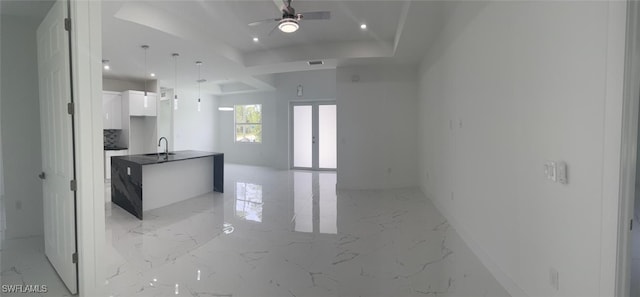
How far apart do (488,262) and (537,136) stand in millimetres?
1373

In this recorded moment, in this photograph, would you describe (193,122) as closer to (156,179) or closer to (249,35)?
(156,179)

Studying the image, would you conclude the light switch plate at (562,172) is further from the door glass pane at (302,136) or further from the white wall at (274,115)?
the door glass pane at (302,136)

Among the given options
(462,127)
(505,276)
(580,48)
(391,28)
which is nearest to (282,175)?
(391,28)

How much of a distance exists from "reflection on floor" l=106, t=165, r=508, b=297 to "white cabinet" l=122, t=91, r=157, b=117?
3373mm

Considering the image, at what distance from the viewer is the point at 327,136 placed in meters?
9.23

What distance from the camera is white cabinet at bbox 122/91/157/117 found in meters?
7.37

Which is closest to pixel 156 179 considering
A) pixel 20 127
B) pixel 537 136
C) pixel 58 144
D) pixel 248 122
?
pixel 20 127

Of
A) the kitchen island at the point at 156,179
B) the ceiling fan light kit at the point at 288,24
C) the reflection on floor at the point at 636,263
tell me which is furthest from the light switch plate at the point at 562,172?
the kitchen island at the point at 156,179

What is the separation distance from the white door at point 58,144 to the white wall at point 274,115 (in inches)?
271

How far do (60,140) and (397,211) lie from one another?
4.16 meters

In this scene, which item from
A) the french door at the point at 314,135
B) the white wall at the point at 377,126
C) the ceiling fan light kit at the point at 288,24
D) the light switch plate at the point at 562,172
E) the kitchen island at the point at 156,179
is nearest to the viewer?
the light switch plate at the point at 562,172

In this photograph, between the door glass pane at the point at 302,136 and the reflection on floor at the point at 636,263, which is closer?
the reflection on floor at the point at 636,263

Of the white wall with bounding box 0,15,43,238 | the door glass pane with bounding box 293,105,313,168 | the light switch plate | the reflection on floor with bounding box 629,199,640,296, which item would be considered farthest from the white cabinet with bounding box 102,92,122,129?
the reflection on floor with bounding box 629,199,640,296

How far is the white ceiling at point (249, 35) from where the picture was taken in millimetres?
3938
